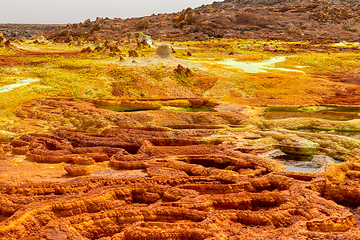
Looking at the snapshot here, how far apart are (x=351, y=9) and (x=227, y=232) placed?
91.1 meters

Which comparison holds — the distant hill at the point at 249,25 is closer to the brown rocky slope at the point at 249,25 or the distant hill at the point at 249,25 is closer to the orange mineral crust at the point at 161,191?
the brown rocky slope at the point at 249,25

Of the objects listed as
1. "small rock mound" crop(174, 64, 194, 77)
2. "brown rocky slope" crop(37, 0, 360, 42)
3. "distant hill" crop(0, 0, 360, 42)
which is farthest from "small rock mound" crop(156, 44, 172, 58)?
"brown rocky slope" crop(37, 0, 360, 42)

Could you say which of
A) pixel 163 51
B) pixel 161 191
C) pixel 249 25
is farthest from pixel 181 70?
pixel 249 25

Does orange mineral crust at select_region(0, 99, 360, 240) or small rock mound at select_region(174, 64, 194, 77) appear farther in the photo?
small rock mound at select_region(174, 64, 194, 77)

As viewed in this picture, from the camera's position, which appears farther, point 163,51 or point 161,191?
point 163,51

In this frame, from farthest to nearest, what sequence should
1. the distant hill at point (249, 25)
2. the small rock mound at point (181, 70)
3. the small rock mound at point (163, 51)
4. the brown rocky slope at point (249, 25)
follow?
the brown rocky slope at point (249, 25)
the distant hill at point (249, 25)
the small rock mound at point (163, 51)
the small rock mound at point (181, 70)

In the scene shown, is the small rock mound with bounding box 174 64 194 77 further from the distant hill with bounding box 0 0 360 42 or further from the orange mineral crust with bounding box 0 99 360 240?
the distant hill with bounding box 0 0 360 42

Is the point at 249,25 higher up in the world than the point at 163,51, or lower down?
higher up

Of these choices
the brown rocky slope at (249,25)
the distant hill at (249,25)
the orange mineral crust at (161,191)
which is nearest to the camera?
the orange mineral crust at (161,191)

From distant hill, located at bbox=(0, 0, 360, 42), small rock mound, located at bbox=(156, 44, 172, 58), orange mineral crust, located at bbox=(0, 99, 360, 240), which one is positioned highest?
distant hill, located at bbox=(0, 0, 360, 42)

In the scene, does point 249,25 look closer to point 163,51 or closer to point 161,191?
point 163,51

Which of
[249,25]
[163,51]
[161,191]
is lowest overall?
[161,191]

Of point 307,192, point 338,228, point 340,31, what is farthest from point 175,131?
point 340,31

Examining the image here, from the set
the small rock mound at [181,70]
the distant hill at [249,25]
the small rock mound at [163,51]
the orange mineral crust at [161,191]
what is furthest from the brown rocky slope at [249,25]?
the orange mineral crust at [161,191]
